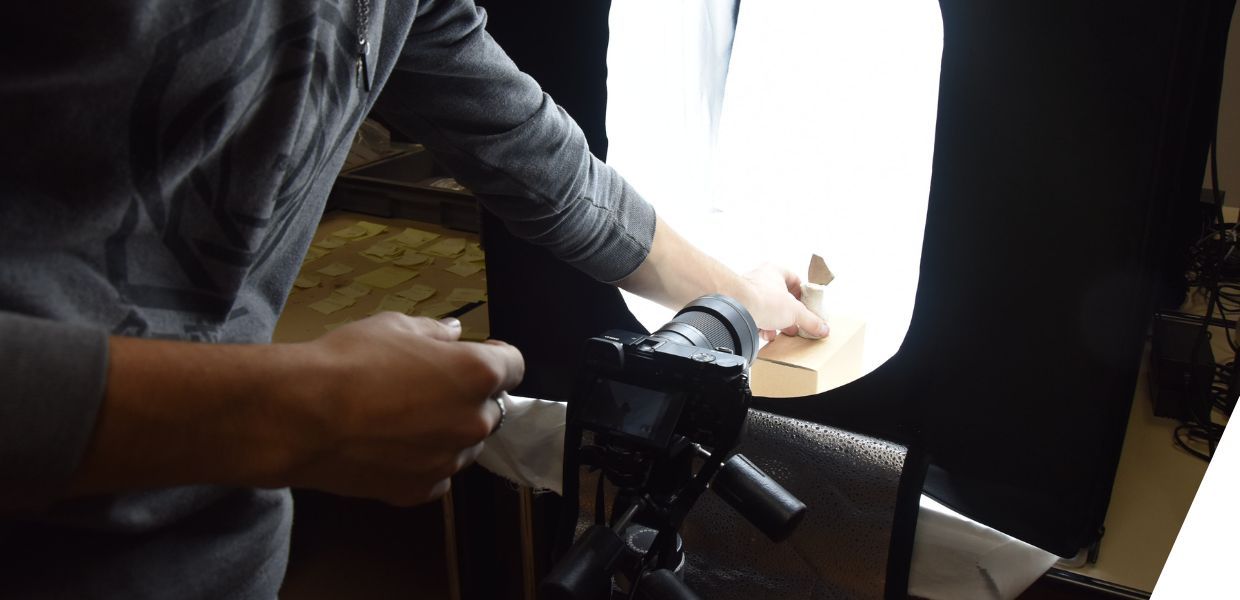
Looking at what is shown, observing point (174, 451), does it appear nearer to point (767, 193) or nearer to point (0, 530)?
point (0, 530)

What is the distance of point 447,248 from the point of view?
210 cm

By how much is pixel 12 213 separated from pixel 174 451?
0.19m

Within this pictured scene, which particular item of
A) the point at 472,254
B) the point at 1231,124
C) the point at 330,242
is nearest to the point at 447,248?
the point at 472,254

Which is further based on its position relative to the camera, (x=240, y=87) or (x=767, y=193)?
(x=767, y=193)

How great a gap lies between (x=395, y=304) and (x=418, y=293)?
61 millimetres

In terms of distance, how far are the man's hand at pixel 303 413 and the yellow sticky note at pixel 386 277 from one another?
139 centimetres

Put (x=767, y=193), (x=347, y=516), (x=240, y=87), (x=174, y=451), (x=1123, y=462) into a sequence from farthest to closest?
(x=347, y=516) < (x=767, y=193) < (x=1123, y=462) < (x=240, y=87) < (x=174, y=451)

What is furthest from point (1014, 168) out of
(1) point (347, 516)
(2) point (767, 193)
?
(1) point (347, 516)

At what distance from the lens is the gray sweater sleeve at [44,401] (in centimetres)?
44

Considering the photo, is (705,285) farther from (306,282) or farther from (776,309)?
(306,282)

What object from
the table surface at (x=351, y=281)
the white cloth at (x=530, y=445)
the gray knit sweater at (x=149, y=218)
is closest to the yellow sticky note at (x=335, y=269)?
the table surface at (x=351, y=281)

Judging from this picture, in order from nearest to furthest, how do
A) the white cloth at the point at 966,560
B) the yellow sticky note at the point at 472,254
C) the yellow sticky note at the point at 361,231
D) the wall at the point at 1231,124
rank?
the white cloth at the point at 966,560
the wall at the point at 1231,124
the yellow sticky note at the point at 472,254
the yellow sticky note at the point at 361,231

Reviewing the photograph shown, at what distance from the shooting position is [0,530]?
578 millimetres

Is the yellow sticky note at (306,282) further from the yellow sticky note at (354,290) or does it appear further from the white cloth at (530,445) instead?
the white cloth at (530,445)
